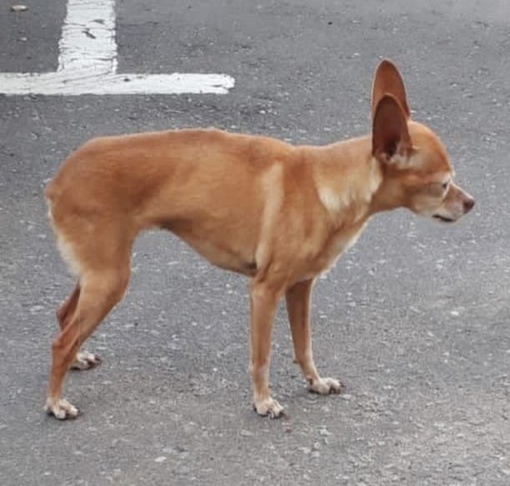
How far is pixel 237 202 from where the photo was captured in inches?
181

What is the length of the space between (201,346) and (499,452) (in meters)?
1.27

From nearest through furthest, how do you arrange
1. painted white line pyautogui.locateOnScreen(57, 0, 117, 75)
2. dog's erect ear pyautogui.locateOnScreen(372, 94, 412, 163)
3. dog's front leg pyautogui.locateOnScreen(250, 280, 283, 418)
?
dog's erect ear pyautogui.locateOnScreen(372, 94, 412, 163) < dog's front leg pyautogui.locateOnScreen(250, 280, 283, 418) < painted white line pyautogui.locateOnScreen(57, 0, 117, 75)

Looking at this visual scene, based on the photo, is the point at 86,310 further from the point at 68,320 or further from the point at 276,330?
the point at 276,330

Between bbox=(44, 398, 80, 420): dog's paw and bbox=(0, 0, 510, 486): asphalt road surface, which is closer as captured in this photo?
bbox=(0, 0, 510, 486): asphalt road surface

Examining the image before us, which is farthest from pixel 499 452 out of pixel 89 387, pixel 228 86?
pixel 228 86

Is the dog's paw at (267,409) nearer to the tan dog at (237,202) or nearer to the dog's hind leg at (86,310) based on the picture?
the tan dog at (237,202)

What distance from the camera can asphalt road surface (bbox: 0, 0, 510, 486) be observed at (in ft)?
14.7

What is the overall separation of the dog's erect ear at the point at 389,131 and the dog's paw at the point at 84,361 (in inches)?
54.1

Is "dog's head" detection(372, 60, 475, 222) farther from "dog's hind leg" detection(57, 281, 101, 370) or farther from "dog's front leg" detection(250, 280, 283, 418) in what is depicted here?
"dog's hind leg" detection(57, 281, 101, 370)

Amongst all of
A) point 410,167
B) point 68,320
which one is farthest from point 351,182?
point 68,320

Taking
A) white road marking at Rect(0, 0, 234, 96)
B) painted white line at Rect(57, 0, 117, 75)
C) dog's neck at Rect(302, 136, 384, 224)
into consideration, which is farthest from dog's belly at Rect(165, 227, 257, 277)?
painted white line at Rect(57, 0, 117, 75)

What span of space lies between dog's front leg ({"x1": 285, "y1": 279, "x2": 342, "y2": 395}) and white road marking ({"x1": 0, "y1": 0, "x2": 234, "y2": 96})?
345 cm

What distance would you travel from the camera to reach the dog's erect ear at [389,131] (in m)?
4.31

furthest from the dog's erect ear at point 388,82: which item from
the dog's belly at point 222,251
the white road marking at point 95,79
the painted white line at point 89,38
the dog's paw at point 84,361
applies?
the painted white line at point 89,38
